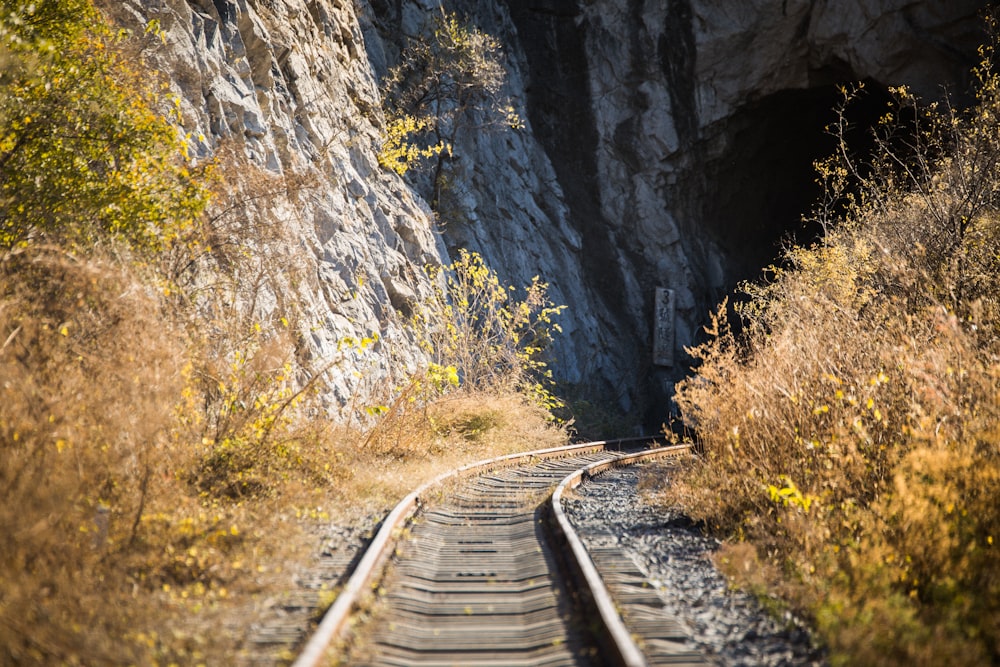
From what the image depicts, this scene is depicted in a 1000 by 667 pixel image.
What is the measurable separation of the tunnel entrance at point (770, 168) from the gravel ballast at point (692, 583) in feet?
72.1

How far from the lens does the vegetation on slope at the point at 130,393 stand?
4.42 meters

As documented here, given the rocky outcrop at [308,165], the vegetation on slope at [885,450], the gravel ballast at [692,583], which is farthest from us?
the rocky outcrop at [308,165]

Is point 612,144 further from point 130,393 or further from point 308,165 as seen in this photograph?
point 130,393

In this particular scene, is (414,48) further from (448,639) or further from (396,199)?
(448,639)

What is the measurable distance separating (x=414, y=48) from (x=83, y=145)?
15.9 metres

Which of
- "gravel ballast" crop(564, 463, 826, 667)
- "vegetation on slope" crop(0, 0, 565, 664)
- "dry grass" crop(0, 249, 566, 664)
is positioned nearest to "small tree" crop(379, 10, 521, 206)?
"vegetation on slope" crop(0, 0, 565, 664)

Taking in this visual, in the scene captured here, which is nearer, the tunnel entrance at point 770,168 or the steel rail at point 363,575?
the steel rail at point 363,575

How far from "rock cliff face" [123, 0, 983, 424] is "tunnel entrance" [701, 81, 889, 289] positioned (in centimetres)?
10

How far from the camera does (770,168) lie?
102 ft

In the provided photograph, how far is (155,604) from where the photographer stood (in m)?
4.46

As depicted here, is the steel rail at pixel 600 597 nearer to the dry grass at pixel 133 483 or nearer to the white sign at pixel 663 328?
the dry grass at pixel 133 483

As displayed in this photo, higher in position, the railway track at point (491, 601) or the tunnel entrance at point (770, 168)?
the tunnel entrance at point (770, 168)

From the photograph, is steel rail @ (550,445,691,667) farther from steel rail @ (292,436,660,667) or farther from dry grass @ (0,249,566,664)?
dry grass @ (0,249,566,664)

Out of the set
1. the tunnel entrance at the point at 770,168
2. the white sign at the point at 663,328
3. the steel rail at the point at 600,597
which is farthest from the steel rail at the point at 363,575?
the tunnel entrance at the point at 770,168
